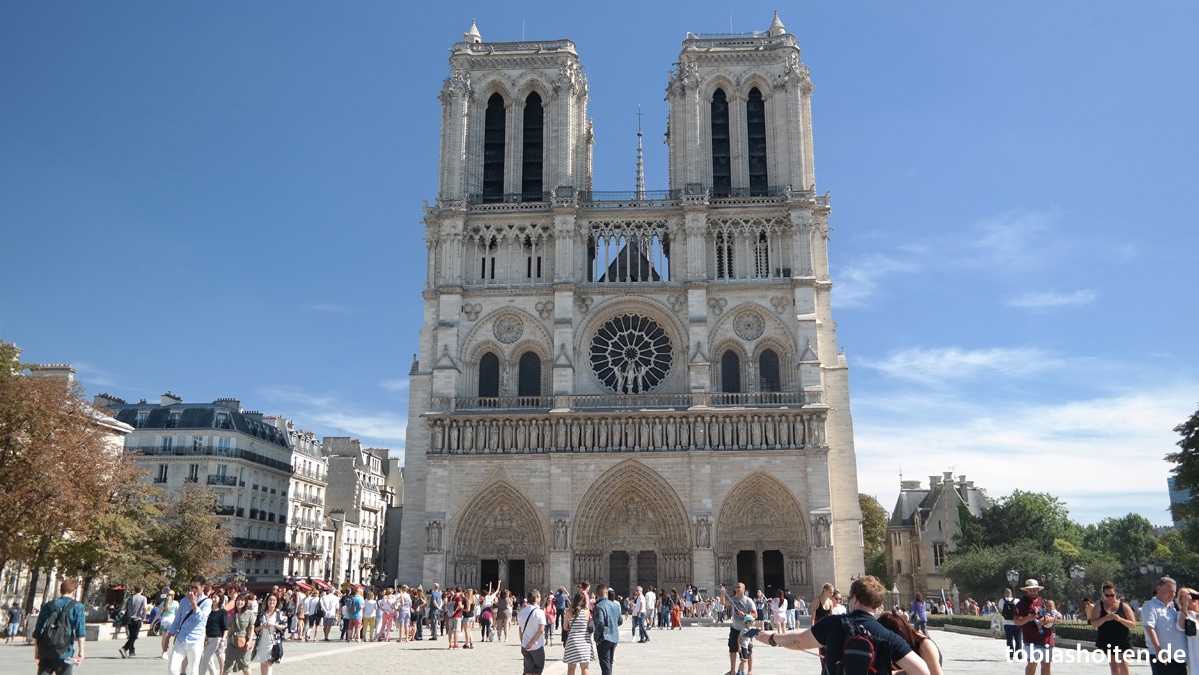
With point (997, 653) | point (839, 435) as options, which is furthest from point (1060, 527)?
point (997, 653)

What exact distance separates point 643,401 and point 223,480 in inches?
671

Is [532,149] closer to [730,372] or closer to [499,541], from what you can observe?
[730,372]

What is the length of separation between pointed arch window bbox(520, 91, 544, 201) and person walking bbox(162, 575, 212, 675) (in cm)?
2991

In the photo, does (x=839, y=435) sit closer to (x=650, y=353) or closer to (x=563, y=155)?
(x=650, y=353)

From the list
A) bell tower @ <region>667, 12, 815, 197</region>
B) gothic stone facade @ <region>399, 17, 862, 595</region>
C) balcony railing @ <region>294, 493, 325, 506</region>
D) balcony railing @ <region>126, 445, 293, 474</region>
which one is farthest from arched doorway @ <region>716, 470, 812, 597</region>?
balcony railing @ <region>294, 493, 325, 506</region>

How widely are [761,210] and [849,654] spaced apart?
33098 millimetres

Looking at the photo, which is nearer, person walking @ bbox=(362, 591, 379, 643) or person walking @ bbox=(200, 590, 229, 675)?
person walking @ bbox=(200, 590, 229, 675)

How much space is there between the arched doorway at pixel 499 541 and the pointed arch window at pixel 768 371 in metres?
9.71

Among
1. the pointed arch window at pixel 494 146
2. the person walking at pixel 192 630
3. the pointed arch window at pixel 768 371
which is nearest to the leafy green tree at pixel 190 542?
the pointed arch window at pixel 494 146

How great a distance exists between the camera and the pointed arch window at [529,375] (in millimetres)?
36188

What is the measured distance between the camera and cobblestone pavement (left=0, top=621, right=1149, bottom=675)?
13617mm

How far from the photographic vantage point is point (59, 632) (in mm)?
8578

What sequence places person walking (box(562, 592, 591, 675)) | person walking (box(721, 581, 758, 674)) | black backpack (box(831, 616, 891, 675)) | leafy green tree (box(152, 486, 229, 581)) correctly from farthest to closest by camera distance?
leafy green tree (box(152, 486, 229, 581)) < person walking (box(721, 581, 758, 674)) < person walking (box(562, 592, 591, 675)) < black backpack (box(831, 616, 891, 675))

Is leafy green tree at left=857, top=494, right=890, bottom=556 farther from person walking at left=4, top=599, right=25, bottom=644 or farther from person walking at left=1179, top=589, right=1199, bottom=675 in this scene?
person walking at left=1179, top=589, right=1199, bottom=675
